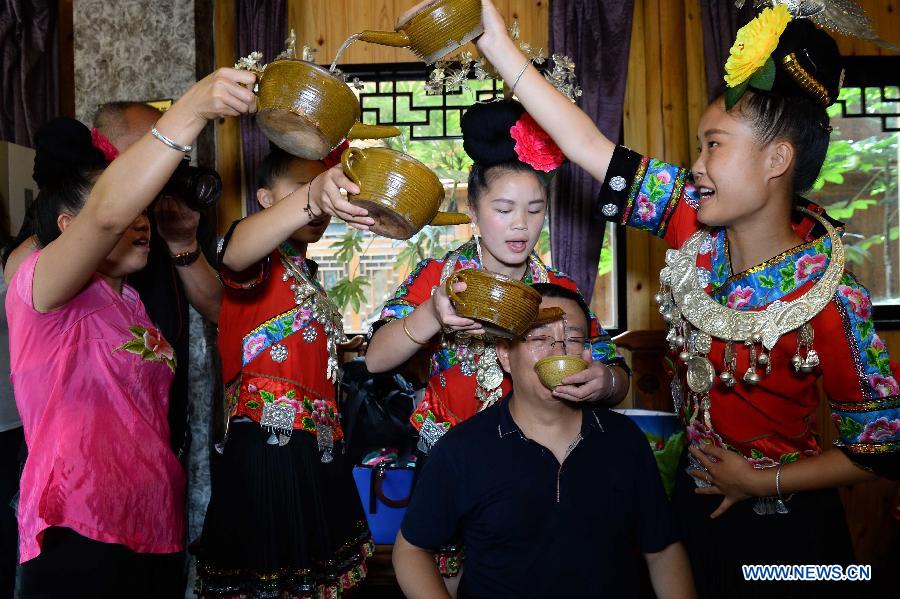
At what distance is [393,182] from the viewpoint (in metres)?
1.20

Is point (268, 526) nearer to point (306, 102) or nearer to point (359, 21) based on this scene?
point (306, 102)

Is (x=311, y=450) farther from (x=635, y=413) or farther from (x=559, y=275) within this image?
(x=635, y=413)

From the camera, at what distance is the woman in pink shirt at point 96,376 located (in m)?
1.29

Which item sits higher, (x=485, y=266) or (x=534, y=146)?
(x=534, y=146)

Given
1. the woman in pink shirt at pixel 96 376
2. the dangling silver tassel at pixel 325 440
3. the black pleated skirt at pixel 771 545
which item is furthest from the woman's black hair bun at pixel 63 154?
the black pleated skirt at pixel 771 545

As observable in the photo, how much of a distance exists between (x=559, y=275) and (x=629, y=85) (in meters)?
1.86

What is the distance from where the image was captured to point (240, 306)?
191cm

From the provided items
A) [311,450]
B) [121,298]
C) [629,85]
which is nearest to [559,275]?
[311,450]

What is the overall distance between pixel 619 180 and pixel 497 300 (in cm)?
45

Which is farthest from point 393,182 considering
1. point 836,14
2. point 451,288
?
point 836,14

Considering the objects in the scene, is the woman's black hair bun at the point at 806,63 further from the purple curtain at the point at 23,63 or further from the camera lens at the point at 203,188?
the purple curtain at the point at 23,63

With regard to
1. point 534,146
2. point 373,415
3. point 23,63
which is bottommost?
point 373,415

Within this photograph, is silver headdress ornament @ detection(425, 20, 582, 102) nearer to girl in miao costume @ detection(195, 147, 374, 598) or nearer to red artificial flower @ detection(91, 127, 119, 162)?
girl in miao costume @ detection(195, 147, 374, 598)

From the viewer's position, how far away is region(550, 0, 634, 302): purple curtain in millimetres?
3252
